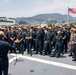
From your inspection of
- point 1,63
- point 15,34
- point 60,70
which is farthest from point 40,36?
point 1,63

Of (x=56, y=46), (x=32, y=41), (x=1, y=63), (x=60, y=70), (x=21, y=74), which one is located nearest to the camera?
(x=1, y=63)

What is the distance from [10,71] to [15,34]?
595cm

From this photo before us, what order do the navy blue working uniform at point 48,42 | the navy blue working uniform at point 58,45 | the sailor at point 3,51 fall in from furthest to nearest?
the navy blue working uniform at point 48,42, the navy blue working uniform at point 58,45, the sailor at point 3,51

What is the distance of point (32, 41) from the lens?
15.4 m

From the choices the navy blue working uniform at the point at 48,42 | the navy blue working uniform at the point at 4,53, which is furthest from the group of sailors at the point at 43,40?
the navy blue working uniform at the point at 4,53

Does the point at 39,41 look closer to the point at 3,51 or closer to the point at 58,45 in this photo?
the point at 58,45

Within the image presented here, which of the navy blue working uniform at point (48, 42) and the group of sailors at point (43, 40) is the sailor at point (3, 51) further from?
the navy blue working uniform at point (48, 42)

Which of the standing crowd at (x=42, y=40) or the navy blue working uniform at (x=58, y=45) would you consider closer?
the navy blue working uniform at (x=58, y=45)

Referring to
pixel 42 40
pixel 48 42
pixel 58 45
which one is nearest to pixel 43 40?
pixel 42 40

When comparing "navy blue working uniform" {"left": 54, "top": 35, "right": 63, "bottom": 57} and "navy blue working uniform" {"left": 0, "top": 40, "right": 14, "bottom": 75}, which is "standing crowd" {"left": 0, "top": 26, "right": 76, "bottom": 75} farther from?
"navy blue working uniform" {"left": 0, "top": 40, "right": 14, "bottom": 75}

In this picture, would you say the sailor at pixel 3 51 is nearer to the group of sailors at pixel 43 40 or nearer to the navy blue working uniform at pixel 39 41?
the group of sailors at pixel 43 40

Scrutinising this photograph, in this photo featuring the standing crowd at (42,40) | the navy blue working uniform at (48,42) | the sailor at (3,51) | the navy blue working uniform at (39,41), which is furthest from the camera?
the navy blue working uniform at (39,41)

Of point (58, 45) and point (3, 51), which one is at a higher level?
point (3, 51)

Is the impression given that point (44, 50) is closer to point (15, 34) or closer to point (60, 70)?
point (15, 34)
